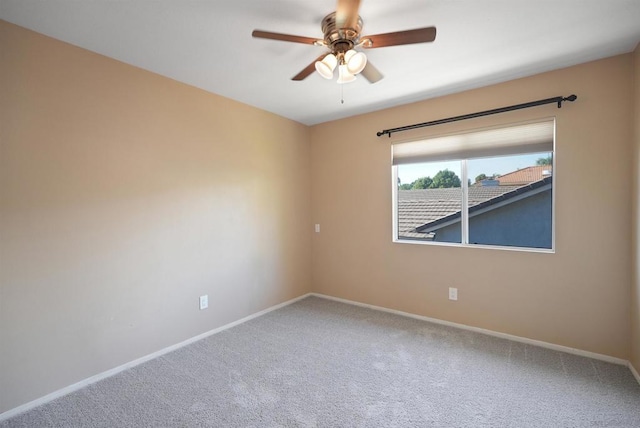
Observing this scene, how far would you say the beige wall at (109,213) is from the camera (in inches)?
75.2

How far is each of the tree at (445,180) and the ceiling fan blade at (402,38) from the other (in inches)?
73.6

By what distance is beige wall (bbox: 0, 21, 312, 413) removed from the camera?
6.27 ft

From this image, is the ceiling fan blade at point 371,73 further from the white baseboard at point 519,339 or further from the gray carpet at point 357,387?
the white baseboard at point 519,339

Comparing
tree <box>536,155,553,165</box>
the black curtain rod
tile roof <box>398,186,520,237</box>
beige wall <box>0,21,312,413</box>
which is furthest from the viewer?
tile roof <box>398,186,520,237</box>

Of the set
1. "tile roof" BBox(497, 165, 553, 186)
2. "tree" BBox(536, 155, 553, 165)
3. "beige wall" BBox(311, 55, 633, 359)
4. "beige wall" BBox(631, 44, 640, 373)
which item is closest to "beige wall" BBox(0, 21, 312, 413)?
"beige wall" BBox(311, 55, 633, 359)

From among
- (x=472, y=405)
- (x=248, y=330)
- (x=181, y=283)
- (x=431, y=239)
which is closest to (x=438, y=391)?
(x=472, y=405)

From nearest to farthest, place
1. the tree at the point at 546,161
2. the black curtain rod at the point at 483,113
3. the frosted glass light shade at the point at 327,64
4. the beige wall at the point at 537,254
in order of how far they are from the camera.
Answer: the frosted glass light shade at the point at 327,64, the beige wall at the point at 537,254, the black curtain rod at the point at 483,113, the tree at the point at 546,161

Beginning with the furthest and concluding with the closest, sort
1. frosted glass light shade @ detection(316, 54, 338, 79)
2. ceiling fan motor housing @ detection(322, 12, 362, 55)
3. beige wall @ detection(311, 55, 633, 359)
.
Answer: beige wall @ detection(311, 55, 633, 359)
frosted glass light shade @ detection(316, 54, 338, 79)
ceiling fan motor housing @ detection(322, 12, 362, 55)

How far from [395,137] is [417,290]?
1.76 metres

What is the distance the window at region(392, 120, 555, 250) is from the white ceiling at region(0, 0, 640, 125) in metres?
0.50

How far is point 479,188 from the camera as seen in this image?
304 cm

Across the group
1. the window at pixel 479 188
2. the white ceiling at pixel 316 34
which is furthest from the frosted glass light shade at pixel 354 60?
the window at pixel 479 188

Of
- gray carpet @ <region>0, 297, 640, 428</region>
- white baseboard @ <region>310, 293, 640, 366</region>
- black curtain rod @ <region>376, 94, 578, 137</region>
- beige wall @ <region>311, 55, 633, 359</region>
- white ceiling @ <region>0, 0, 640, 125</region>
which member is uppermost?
white ceiling @ <region>0, 0, 640, 125</region>

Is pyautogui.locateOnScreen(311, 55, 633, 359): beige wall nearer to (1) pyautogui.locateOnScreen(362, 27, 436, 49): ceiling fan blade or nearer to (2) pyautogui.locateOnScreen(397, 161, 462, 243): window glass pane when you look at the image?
(2) pyautogui.locateOnScreen(397, 161, 462, 243): window glass pane
